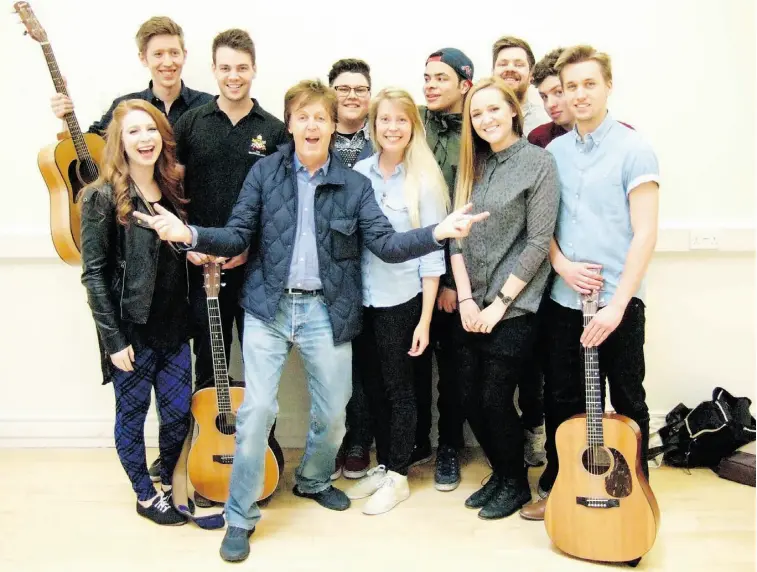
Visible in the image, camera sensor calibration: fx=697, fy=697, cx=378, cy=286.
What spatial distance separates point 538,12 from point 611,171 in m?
1.15

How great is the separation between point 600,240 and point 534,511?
3.32 ft

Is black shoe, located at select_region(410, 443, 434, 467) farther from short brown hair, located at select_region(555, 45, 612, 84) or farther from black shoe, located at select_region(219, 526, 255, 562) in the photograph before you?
short brown hair, located at select_region(555, 45, 612, 84)

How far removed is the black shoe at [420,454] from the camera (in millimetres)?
2976

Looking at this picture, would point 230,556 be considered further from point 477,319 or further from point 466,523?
point 477,319

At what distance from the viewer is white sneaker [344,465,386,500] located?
8.86 ft

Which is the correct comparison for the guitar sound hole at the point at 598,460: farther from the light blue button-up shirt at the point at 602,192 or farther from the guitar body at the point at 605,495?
the light blue button-up shirt at the point at 602,192

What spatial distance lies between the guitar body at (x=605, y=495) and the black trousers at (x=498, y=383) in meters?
0.23

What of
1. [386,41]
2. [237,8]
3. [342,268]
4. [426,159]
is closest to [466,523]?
[342,268]

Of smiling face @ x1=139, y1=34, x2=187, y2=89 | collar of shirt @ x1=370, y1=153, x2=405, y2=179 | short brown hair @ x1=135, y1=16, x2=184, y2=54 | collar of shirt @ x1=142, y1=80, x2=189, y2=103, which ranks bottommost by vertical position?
collar of shirt @ x1=370, y1=153, x2=405, y2=179

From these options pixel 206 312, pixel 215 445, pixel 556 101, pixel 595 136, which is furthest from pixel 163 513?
pixel 556 101

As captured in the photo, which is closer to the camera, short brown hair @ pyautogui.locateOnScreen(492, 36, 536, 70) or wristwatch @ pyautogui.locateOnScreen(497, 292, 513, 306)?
wristwatch @ pyautogui.locateOnScreen(497, 292, 513, 306)

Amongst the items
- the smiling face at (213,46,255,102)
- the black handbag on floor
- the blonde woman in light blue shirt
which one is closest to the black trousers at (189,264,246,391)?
the blonde woman in light blue shirt

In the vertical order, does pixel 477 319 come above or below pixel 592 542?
above

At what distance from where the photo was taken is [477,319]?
236 centimetres
